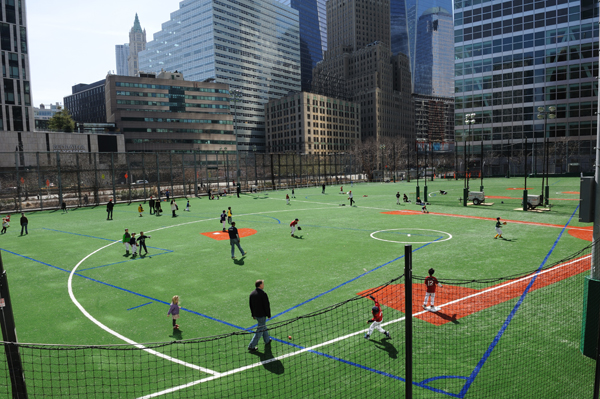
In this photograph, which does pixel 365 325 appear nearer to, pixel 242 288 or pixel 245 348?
pixel 245 348

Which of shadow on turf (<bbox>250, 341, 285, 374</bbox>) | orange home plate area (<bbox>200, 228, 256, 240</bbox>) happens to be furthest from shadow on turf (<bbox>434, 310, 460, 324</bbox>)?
orange home plate area (<bbox>200, 228, 256, 240</bbox>)

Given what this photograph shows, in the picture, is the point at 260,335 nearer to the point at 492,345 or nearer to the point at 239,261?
the point at 492,345

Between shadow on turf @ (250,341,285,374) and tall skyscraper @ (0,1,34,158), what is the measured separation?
99.7m

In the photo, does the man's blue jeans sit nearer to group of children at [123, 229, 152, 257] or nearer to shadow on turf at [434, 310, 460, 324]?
shadow on turf at [434, 310, 460, 324]

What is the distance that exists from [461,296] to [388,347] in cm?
490

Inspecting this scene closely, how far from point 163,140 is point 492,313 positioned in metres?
149

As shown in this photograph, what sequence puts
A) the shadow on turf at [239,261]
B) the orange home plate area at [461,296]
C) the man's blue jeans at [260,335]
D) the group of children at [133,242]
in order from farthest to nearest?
the group of children at [133,242] → the shadow on turf at [239,261] → the orange home plate area at [461,296] → the man's blue jeans at [260,335]

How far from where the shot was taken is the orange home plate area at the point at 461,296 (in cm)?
1162

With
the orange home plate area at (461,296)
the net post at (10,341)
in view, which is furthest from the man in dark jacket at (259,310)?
the net post at (10,341)

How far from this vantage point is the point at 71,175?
48.4 meters

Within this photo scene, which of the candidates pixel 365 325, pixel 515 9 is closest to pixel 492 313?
pixel 365 325

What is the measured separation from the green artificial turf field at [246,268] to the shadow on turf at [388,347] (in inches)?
2.2

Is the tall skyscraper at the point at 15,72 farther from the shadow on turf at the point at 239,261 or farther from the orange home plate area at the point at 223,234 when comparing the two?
the shadow on turf at the point at 239,261

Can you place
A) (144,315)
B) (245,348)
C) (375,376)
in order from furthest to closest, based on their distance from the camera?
(144,315)
(245,348)
(375,376)
